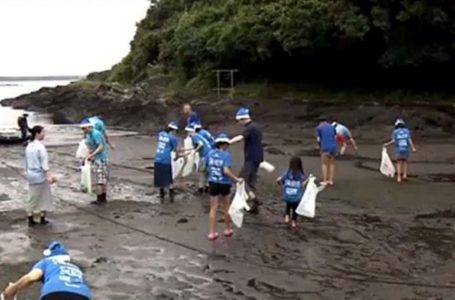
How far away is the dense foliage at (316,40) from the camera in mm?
37500

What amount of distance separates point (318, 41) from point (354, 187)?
2161 cm

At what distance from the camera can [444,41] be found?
3797cm

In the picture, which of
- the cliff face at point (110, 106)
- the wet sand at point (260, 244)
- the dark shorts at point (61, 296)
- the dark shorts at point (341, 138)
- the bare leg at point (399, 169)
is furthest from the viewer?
the cliff face at point (110, 106)

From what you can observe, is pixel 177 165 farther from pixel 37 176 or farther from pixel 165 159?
pixel 37 176

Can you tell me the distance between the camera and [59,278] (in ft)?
22.8

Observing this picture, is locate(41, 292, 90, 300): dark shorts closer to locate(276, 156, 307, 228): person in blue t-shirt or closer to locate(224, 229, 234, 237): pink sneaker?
locate(224, 229, 234, 237): pink sneaker

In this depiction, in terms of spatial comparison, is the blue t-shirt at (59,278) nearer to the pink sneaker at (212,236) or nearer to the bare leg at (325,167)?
the pink sneaker at (212,236)

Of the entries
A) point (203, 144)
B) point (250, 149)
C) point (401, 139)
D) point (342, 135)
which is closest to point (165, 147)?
point (203, 144)

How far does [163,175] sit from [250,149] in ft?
9.99

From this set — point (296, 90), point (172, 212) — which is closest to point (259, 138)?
point (172, 212)

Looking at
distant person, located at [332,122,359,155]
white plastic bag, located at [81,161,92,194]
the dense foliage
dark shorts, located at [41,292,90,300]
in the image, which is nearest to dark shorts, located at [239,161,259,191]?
white plastic bag, located at [81,161,92,194]

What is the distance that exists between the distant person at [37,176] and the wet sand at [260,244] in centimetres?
42

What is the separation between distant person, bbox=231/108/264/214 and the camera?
1545 cm

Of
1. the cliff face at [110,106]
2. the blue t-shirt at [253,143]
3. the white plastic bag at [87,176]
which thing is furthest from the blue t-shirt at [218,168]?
the cliff face at [110,106]
